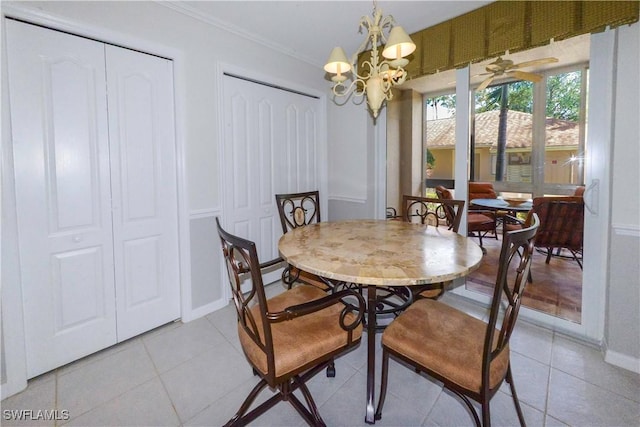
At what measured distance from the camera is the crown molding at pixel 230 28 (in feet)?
7.25

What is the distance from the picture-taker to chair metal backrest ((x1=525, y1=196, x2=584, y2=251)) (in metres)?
2.20

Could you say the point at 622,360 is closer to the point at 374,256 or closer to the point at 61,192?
the point at 374,256

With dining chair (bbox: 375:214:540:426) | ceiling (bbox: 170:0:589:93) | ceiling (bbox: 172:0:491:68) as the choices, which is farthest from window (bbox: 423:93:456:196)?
dining chair (bbox: 375:214:540:426)

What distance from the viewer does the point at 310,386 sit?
1.75 metres

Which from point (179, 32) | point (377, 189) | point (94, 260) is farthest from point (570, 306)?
point (179, 32)

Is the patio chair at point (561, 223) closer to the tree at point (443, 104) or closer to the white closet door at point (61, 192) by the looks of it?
the tree at point (443, 104)

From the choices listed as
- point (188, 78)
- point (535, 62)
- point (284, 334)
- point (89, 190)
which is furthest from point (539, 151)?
point (89, 190)

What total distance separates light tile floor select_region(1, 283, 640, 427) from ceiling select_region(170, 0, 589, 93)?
209cm

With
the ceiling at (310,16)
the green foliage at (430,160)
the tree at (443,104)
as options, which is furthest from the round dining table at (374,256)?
the ceiling at (310,16)

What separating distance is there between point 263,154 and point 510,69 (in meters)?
2.35

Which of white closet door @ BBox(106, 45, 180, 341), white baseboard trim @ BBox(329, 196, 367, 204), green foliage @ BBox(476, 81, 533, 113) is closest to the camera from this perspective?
white closet door @ BBox(106, 45, 180, 341)

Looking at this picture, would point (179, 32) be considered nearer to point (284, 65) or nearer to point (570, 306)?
point (284, 65)

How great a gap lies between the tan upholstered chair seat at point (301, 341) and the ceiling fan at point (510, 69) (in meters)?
2.45

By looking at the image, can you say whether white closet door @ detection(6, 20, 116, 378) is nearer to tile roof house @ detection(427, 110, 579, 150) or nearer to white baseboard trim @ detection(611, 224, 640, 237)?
tile roof house @ detection(427, 110, 579, 150)
